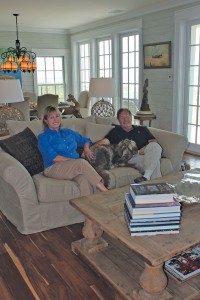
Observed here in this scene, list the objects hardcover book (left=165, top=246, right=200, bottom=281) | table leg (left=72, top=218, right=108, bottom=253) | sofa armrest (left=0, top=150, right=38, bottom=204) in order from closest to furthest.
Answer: hardcover book (left=165, top=246, right=200, bottom=281), table leg (left=72, top=218, right=108, bottom=253), sofa armrest (left=0, top=150, right=38, bottom=204)

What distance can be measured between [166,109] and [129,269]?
429 centimetres

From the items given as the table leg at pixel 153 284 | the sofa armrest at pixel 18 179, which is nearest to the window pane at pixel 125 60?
the sofa armrest at pixel 18 179

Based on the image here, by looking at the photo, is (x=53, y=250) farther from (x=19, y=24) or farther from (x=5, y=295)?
(x=19, y=24)

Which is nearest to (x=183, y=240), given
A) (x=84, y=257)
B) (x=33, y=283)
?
(x=84, y=257)

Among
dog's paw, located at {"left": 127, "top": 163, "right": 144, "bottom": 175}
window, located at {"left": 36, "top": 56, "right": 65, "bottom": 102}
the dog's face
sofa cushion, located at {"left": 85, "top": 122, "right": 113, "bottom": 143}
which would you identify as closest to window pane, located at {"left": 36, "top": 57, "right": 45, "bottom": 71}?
window, located at {"left": 36, "top": 56, "right": 65, "bottom": 102}

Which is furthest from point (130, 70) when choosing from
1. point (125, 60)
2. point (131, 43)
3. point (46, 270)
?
point (46, 270)

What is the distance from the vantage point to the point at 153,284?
1.84 m

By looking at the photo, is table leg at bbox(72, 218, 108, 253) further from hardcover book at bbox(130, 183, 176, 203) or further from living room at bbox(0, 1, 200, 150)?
living room at bbox(0, 1, 200, 150)

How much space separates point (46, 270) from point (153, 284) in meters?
0.87

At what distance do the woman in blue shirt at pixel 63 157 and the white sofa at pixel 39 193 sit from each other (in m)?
0.08

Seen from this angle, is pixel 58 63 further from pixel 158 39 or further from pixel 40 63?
pixel 158 39

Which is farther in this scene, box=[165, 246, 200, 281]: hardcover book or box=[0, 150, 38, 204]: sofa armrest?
box=[0, 150, 38, 204]: sofa armrest

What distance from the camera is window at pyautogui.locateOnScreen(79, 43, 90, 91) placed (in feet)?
28.1

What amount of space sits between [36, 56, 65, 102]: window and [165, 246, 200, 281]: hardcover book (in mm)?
7399
